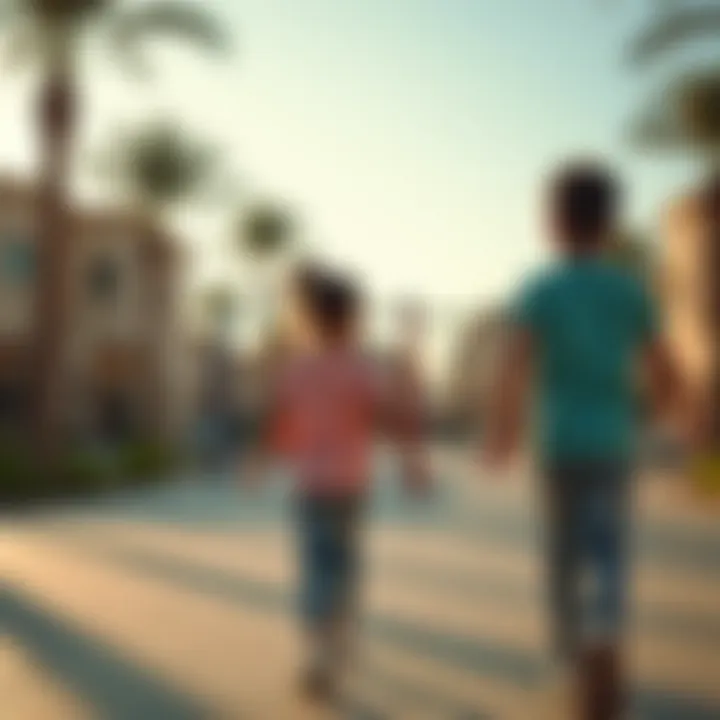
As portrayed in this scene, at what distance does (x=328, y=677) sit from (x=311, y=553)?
299mm

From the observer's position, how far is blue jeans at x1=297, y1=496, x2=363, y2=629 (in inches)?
128

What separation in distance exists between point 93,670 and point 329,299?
1.24m

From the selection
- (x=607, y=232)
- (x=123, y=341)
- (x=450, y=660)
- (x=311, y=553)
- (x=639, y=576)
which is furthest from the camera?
(x=123, y=341)

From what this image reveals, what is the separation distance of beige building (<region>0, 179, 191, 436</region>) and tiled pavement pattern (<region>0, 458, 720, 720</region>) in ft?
1.56

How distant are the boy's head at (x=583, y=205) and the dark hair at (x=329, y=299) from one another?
0.46 metres

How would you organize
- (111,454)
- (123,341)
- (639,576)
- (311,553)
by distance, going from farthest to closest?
(123,341)
(111,454)
(639,576)
(311,553)

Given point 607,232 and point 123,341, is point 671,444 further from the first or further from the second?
point 123,341

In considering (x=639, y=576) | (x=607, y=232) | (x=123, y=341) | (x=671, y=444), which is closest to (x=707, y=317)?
(x=639, y=576)

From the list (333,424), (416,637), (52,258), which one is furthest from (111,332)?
(333,424)

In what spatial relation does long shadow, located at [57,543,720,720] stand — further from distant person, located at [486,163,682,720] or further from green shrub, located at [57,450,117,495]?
green shrub, located at [57,450,117,495]

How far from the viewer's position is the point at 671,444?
13.1 ft

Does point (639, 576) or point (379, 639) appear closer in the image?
point (379, 639)

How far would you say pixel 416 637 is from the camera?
4.04m

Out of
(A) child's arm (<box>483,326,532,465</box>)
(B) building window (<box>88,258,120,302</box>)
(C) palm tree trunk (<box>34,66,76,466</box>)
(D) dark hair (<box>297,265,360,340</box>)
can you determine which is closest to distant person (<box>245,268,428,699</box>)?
(D) dark hair (<box>297,265,360,340</box>)
